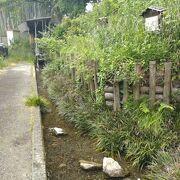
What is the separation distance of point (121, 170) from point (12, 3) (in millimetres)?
34957

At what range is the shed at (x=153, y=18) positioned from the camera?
5.58m

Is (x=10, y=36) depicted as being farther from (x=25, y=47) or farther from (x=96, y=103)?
(x=96, y=103)

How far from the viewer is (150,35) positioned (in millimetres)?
5430

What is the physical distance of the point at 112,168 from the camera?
4.14 metres

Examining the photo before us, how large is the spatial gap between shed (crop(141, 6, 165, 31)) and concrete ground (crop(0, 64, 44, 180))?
2.98 meters

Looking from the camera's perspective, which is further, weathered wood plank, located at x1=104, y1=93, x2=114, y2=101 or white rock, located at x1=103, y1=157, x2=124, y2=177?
weathered wood plank, located at x1=104, y1=93, x2=114, y2=101

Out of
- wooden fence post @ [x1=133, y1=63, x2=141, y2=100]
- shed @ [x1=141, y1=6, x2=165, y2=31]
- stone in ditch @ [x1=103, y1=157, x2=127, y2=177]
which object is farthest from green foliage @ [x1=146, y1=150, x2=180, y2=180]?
shed @ [x1=141, y1=6, x2=165, y2=31]

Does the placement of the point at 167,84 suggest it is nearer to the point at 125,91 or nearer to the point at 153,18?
the point at 125,91

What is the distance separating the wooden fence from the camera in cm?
Answer: 447

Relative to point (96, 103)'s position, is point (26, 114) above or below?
below

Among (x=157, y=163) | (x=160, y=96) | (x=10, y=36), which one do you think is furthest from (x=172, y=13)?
(x=10, y=36)

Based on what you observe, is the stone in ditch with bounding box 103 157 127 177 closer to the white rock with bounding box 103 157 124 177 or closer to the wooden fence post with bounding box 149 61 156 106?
the white rock with bounding box 103 157 124 177

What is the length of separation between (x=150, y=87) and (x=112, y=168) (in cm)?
137

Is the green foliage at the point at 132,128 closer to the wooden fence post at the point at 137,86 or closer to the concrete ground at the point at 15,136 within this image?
the wooden fence post at the point at 137,86
